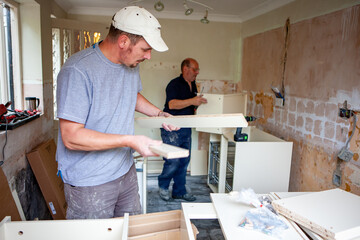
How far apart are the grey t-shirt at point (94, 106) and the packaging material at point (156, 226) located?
0.31 metres

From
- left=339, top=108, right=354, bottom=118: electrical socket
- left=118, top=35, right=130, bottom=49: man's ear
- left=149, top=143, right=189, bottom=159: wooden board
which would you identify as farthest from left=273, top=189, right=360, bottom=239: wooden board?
left=118, top=35, right=130, bottom=49: man's ear

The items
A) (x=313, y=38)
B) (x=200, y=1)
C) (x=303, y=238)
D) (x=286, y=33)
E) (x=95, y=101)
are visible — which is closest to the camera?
(x=303, y=238)

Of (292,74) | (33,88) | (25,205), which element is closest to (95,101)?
(25,205)

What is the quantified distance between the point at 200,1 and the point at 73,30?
1.56 meters

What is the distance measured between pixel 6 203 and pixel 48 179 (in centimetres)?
68

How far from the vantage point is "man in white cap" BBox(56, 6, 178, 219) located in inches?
49.4

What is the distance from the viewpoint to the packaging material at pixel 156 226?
1.24 metres

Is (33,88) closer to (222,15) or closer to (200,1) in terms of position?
(200,1)

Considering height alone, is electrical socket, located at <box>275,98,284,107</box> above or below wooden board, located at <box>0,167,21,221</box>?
above

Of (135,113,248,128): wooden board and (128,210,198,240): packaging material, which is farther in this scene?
(135,113,248,128): wooden board

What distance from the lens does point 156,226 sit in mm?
1280

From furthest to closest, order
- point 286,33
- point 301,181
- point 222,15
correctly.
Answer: point 222,15
point 286,33
point 301,181

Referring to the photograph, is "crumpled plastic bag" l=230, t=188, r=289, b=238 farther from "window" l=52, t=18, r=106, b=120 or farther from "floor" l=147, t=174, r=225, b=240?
"window" l=52, t=18, r=106, b=120

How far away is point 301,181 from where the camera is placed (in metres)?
2.84
